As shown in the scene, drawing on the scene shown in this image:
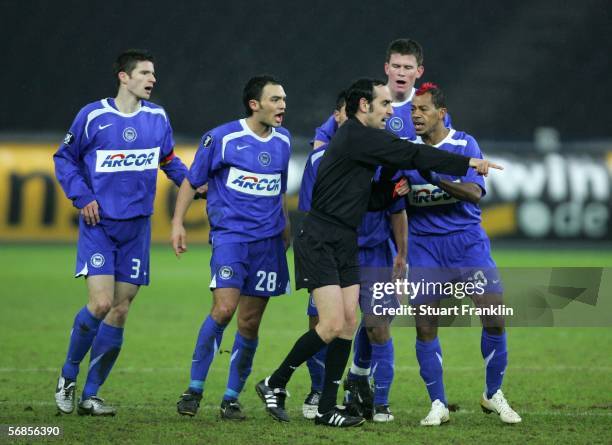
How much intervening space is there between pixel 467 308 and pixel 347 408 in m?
1.00

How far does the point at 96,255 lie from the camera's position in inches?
251

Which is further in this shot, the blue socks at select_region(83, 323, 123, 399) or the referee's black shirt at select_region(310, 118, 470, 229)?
the blue socks at select_region(83, 323, 123, 399)

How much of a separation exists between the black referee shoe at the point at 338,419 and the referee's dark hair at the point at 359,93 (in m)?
1.60

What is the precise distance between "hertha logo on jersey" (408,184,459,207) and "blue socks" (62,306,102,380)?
1934 mm

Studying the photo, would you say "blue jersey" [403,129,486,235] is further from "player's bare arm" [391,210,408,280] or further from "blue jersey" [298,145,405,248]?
"blue jersey" [298,145,405,248]

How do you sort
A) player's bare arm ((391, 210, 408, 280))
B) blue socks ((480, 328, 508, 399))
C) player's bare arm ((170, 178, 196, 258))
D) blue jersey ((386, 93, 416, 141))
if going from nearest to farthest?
1. blue socks ((480, 328, 508, 399))
2. player's bare arm ((170, 178, 196, 258))
3. player's bare arm ((391, 210, 408, 280))
4. blue jersey ((386, 93, 416, 141))

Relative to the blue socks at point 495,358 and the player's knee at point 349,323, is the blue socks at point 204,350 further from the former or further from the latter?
the blue socks at point 495,358

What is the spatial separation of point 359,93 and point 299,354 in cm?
143

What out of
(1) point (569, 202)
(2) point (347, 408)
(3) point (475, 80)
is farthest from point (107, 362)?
(3) point (475, 80)

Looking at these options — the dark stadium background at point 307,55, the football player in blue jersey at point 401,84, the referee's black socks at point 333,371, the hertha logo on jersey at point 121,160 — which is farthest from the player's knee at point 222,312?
the dark stadium background at point 307,55

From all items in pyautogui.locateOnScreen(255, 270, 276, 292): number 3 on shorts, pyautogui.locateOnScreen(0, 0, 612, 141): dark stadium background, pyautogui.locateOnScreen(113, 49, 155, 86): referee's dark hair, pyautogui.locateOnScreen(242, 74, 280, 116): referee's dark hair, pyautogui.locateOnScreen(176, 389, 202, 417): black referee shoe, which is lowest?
pyautogui.locateOnScreen(176, 389, 202, 417): black referee shoe

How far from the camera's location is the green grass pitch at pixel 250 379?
575cm

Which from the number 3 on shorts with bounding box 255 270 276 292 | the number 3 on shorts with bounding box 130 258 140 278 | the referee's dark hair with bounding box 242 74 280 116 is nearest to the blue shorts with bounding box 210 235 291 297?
the number 3 on shorts with bounding box 255 270 276 292

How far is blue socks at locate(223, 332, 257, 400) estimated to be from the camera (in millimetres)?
6359
